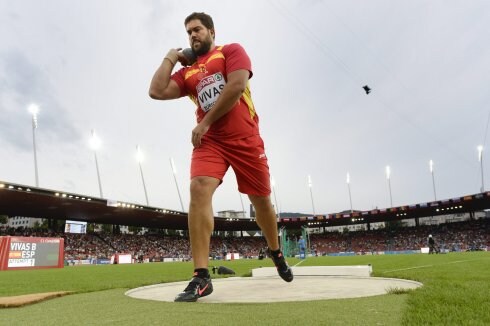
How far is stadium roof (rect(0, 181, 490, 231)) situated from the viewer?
112 ft

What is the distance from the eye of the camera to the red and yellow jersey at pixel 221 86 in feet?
11.1

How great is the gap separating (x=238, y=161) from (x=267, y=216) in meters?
0.81

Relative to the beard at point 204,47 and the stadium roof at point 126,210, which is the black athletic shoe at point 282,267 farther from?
the stadium roof at point 126,210

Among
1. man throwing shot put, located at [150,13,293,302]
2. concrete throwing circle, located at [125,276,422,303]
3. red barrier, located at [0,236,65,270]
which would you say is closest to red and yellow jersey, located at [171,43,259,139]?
man throwing shot put, located at [150,13,293,302]

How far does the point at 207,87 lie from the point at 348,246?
5920 cm

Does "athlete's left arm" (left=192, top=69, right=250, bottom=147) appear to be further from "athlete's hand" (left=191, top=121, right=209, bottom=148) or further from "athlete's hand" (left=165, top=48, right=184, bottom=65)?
"athlete's hand" (left=165, top=48, right=184, bottom=65)

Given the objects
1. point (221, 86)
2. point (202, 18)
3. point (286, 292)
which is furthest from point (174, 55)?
point (286, 292)

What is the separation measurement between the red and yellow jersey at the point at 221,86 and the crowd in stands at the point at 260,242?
128 ft

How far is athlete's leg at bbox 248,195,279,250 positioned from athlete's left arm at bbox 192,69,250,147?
92 cm

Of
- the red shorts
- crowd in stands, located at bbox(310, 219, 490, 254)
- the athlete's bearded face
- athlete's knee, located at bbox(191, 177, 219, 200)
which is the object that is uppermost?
the athlete's bearded face

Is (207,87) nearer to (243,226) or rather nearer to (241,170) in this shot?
(241,170)

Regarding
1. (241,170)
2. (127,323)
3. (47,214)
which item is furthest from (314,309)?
(47,214)

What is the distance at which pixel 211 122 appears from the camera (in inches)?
127

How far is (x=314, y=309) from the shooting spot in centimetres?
233
